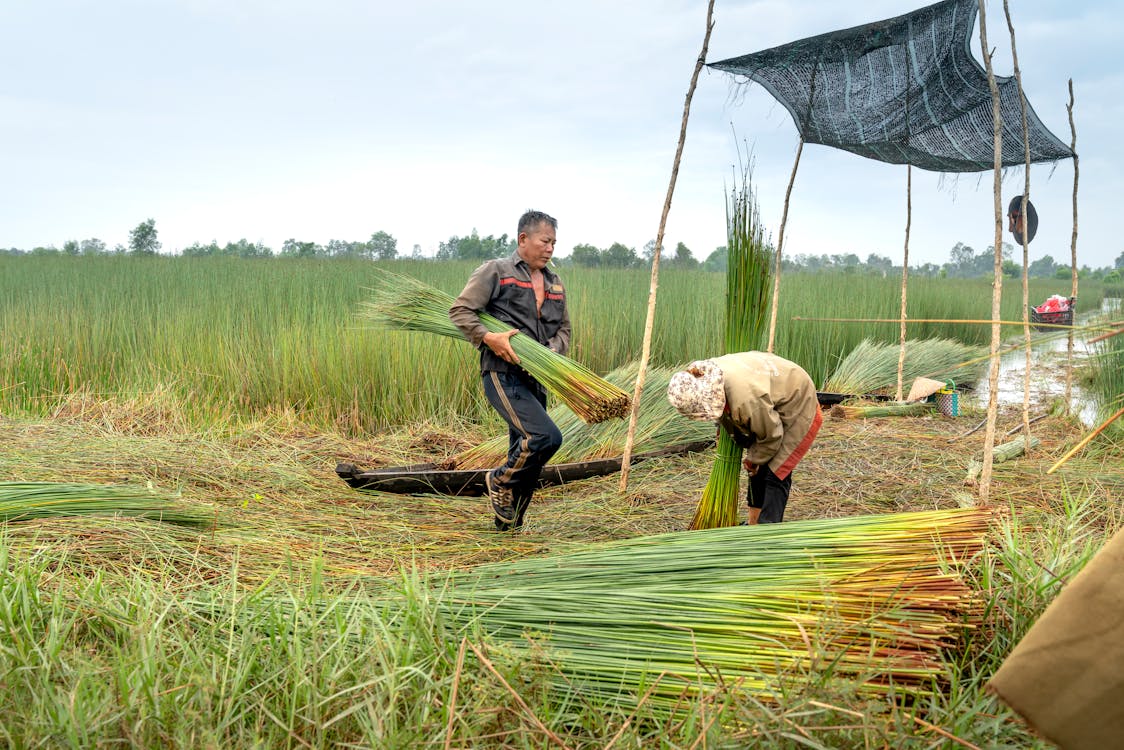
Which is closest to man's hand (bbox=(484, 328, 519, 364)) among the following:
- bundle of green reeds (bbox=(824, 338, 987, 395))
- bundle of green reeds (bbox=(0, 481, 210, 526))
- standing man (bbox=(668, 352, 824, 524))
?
standing man (bbox=(668, 352, 824, 524))

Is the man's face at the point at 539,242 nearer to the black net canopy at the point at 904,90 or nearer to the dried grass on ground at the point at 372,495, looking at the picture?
the dried grass on ground at the point at 372,495

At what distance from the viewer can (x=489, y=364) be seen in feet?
12.2

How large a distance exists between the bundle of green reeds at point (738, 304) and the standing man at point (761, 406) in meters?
0.10

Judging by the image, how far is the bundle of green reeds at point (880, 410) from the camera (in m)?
6.52

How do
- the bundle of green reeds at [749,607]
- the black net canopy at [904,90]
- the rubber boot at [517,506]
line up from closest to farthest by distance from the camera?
the bundle of green reeds at [749,607]
the rubber boot at [517,506]
the black net canopy at [904,90]

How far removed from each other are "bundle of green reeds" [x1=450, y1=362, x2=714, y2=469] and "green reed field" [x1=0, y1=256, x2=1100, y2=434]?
121 cm

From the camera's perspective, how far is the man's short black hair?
11.9 feet

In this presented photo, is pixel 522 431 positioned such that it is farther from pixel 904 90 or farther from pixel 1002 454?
pixel 904 90

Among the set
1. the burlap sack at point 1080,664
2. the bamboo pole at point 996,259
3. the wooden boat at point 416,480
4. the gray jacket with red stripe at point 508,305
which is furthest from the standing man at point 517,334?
the burlap sack at point 1080,664

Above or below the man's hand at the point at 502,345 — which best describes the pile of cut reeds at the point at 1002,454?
below

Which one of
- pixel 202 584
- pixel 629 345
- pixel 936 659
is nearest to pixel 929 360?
pixel 629 345

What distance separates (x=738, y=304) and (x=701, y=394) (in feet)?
1.87

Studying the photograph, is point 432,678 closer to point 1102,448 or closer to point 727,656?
point 727,656

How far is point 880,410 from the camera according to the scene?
6.58 metres
